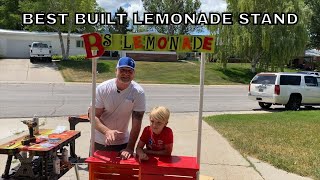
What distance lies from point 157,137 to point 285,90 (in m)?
14.0

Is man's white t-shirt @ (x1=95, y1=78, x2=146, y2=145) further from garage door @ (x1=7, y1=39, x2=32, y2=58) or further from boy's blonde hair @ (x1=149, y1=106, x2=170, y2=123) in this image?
garage door @ (x1=7, y1=39, x2=32, y2=58)

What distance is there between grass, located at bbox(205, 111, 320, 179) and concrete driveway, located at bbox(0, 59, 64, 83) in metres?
19.1

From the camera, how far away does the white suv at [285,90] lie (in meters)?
16.9

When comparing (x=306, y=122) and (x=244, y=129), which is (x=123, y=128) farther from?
(x=306, y=122)

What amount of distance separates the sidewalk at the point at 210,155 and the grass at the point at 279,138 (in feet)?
0.80

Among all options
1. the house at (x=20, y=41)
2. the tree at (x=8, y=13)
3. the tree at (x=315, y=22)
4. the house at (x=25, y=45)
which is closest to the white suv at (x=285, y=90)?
the house at (x=25, y=45)

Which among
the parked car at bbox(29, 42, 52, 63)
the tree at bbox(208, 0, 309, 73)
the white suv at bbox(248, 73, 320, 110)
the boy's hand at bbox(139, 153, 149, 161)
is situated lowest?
the white suv at bbox(248, 73, 320, 110)

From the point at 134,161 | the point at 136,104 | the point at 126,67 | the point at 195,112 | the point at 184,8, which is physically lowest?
the point at 195,112

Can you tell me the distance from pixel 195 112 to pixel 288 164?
26.4ft

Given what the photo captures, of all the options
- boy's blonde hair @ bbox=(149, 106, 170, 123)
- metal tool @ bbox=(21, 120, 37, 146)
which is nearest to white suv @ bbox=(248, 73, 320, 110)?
metal tool @ bbox=(21, 120, 37, 146)

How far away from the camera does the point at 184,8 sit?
7256 centimetres

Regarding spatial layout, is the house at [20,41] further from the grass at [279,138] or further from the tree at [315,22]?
the tree at [315,22]

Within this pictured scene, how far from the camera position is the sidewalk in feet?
20.6

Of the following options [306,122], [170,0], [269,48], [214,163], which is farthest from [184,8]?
[214,163]
